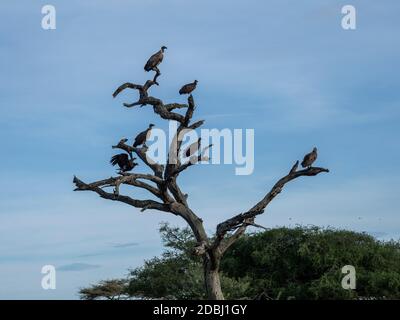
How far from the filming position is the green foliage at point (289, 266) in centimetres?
2891

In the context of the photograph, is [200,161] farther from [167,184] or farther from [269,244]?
[269,244]

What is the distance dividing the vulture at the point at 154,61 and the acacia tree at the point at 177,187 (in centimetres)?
34

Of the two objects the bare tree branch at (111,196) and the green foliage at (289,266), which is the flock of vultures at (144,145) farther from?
the green foliage at (289,266)

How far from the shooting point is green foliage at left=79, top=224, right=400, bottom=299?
28906 millimetres

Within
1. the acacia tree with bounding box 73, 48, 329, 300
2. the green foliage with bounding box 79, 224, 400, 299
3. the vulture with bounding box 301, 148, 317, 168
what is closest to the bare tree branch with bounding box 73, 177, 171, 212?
the acacia tree with bounding box 73, 48, 329, 300

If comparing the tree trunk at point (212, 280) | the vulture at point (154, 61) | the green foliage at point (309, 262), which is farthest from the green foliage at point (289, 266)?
the vulture at point (154, 61)

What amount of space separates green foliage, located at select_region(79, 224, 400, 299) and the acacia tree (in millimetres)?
10168

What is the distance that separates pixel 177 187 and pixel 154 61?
310 centimetres

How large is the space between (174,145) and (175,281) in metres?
14.3

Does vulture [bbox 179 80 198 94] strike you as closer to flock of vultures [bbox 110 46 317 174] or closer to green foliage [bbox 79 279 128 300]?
flock of vultures [bbox 110 46 317 174]

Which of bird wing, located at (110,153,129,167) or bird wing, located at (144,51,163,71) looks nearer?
bird wing, located at (110,153,129,167)
